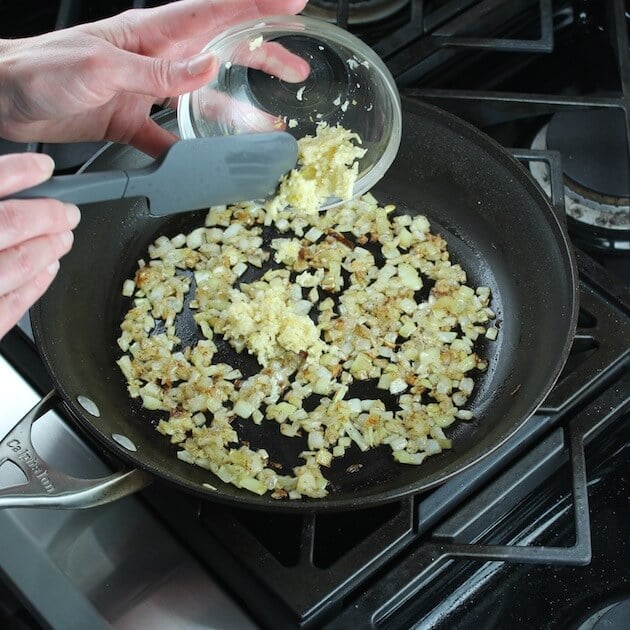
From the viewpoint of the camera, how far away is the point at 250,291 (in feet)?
4.20

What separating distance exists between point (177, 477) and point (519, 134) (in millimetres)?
931

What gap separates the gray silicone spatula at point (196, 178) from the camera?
84cm

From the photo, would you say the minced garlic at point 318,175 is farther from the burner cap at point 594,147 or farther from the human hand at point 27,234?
the burner cap at point 594,147

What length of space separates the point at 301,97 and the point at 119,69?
0.30 metres

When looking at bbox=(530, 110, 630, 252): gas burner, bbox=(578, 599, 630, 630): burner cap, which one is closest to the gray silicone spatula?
bbox=(530, 110, 630, 252): gas burner

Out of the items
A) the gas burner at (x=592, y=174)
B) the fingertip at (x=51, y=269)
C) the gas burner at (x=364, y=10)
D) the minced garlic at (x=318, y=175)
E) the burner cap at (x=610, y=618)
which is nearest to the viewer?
the fingertip at (x=51, y=269)

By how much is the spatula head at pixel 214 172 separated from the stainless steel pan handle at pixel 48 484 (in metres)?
0.31

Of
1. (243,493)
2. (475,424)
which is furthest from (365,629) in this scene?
(475,424)

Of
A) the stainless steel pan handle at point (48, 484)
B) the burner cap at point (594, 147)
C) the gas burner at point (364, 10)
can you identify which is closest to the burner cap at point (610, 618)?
the stainless steel pan handle at point (48, 484)

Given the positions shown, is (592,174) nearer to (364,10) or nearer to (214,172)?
(364,10)

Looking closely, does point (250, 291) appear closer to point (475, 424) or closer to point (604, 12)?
point (475, 424)

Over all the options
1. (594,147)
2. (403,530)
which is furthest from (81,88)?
(594,147)

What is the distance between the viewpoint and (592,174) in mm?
1406

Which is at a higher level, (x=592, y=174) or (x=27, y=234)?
(x=27, y=234)
